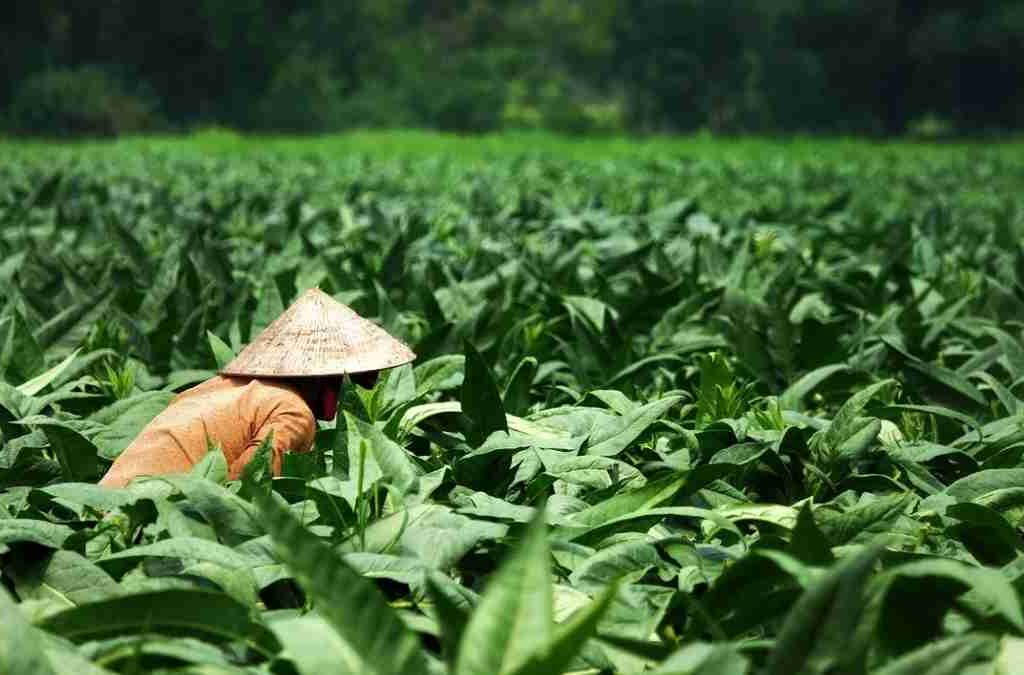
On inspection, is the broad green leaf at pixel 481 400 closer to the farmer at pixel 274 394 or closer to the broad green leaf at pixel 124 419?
the farmer at pixel 274 394

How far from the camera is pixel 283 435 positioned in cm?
290

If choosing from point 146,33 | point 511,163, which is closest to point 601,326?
point 511,163

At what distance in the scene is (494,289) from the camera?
5.44m

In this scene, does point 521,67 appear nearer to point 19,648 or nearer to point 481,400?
point 481,400

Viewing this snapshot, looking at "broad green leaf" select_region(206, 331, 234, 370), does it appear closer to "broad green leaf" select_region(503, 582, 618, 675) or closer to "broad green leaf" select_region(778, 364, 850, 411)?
"broad green leaf" select_region(778, 364, 850, 411)

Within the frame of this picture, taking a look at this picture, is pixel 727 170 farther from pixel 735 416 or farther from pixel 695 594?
pixel 695 594

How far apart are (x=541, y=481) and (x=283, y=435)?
52 centimetres

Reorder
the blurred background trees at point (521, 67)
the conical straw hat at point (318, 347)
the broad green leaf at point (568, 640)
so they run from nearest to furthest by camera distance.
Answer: the broad green leaf at point (568, 640) < the conical straw hat at point (318, 347) < the blurred background trees at point (521, 67)

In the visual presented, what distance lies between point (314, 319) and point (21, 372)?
3.01 feet

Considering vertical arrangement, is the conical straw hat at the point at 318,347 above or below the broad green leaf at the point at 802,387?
above

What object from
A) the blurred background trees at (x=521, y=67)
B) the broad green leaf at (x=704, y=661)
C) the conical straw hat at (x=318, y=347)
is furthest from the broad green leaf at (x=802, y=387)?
the blurred background trees at (x=521, y=67)

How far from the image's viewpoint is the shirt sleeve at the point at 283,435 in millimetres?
2883

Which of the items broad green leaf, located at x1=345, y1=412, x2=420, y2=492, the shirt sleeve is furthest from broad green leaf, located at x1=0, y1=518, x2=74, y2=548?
the shirt sleeve

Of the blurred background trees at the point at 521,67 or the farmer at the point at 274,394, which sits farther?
the blurred background trees at the point at 521,67
